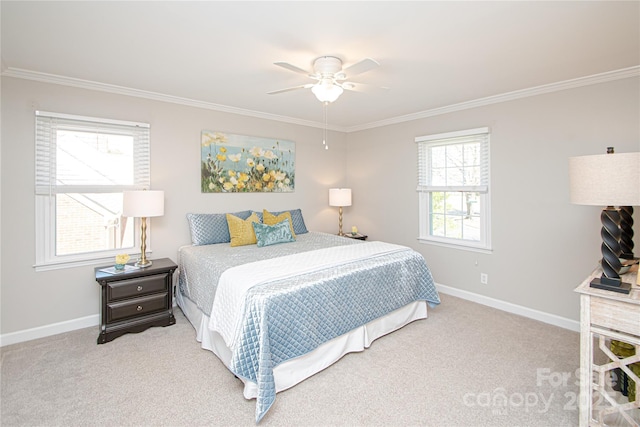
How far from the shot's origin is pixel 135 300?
296 centimetres

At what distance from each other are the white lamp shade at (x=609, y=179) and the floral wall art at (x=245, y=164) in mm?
3443

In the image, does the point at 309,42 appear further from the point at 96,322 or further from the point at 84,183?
the point at 96,322

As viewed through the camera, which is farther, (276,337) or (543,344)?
(543,344)

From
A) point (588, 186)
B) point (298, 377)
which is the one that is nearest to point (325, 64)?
point (588, 186)

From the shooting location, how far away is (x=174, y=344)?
278 cm

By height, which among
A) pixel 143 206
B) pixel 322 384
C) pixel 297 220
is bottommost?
pixel 322 384

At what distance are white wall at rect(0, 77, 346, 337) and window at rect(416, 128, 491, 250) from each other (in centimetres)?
192

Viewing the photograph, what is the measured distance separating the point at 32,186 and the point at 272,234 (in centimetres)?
227

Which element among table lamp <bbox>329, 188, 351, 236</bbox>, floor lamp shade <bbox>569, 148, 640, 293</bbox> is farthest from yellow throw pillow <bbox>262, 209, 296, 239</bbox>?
floor lamp shade <bbox>569, 148, 640, 293</bbox>

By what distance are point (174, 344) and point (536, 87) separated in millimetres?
4289

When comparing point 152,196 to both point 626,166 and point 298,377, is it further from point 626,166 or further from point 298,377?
point 626,166

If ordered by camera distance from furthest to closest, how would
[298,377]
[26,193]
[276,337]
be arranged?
[26,193]
[298,377]
[276,337]

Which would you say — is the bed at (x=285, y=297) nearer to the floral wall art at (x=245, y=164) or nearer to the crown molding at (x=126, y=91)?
the floral wall art at (x=245, y=164)

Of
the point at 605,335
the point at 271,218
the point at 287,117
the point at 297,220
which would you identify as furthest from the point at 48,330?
the point at 605,335
